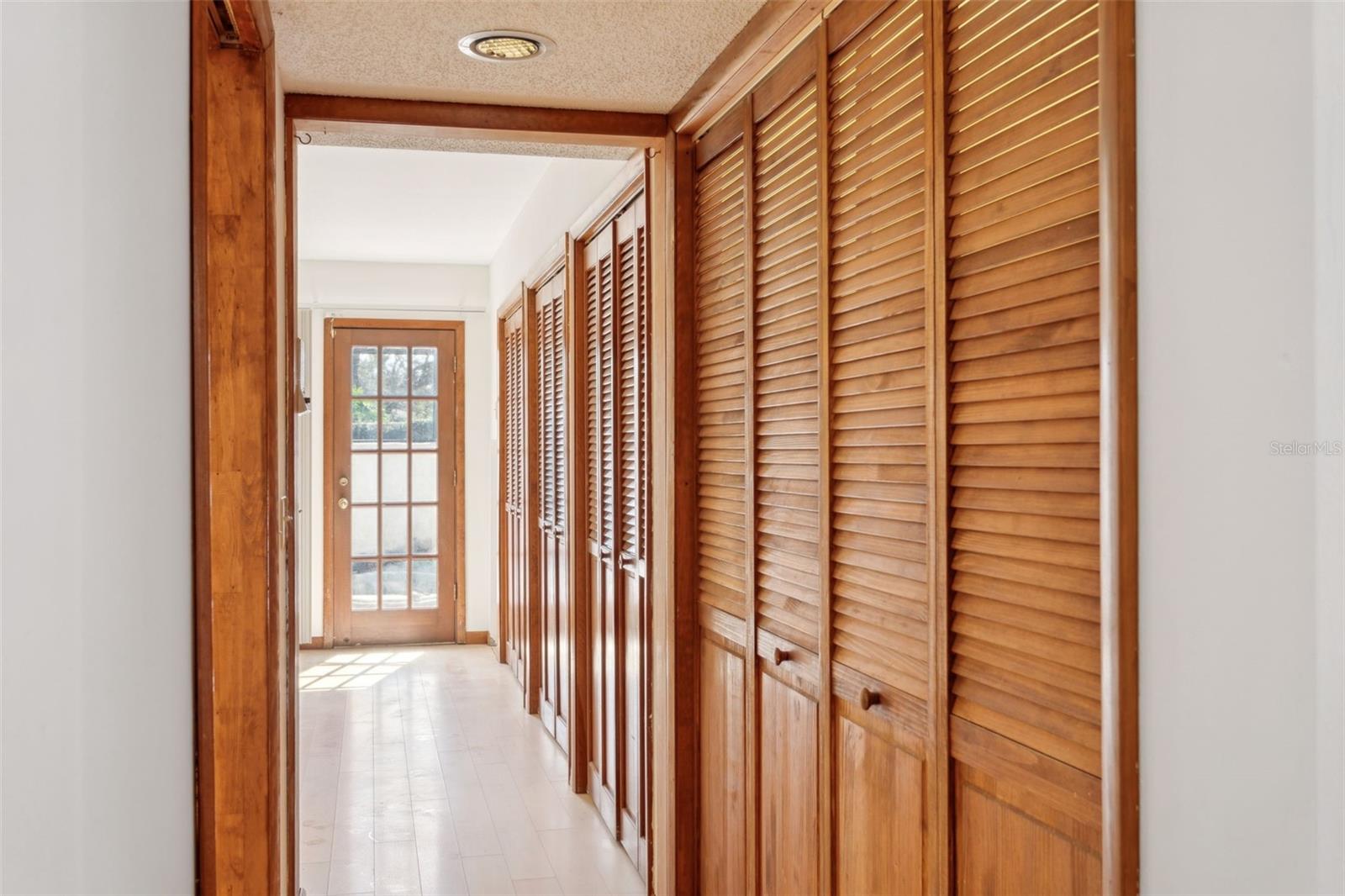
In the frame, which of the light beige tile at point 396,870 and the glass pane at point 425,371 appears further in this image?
the glass pane at point 425,371

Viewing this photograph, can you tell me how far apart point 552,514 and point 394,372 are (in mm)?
3026

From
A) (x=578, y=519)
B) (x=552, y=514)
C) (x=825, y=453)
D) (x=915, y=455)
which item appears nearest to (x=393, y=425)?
(x=552, y=514)

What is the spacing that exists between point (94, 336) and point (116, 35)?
0.71 feet

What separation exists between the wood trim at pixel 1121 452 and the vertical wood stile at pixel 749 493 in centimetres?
121

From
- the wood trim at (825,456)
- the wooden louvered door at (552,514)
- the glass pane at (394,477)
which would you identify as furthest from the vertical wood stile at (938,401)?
the glass pane at (394,477)

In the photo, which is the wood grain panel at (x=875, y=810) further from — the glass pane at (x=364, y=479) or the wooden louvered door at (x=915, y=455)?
the glass pane at (x=364, y=479)

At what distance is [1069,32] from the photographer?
4.04 ft

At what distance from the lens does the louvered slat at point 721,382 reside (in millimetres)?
2418

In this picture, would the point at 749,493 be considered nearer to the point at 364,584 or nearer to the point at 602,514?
the point at 602,514

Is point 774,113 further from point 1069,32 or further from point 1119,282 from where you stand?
point 1119,282

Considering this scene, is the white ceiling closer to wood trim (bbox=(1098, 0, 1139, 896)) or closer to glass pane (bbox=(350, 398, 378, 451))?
glass pane (bbox=(350, 398, 378, 451))

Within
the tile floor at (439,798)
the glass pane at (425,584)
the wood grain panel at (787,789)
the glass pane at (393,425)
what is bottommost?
the tile floor at (439,798)

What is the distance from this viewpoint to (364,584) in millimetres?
7375

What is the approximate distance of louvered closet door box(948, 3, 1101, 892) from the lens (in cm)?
122
